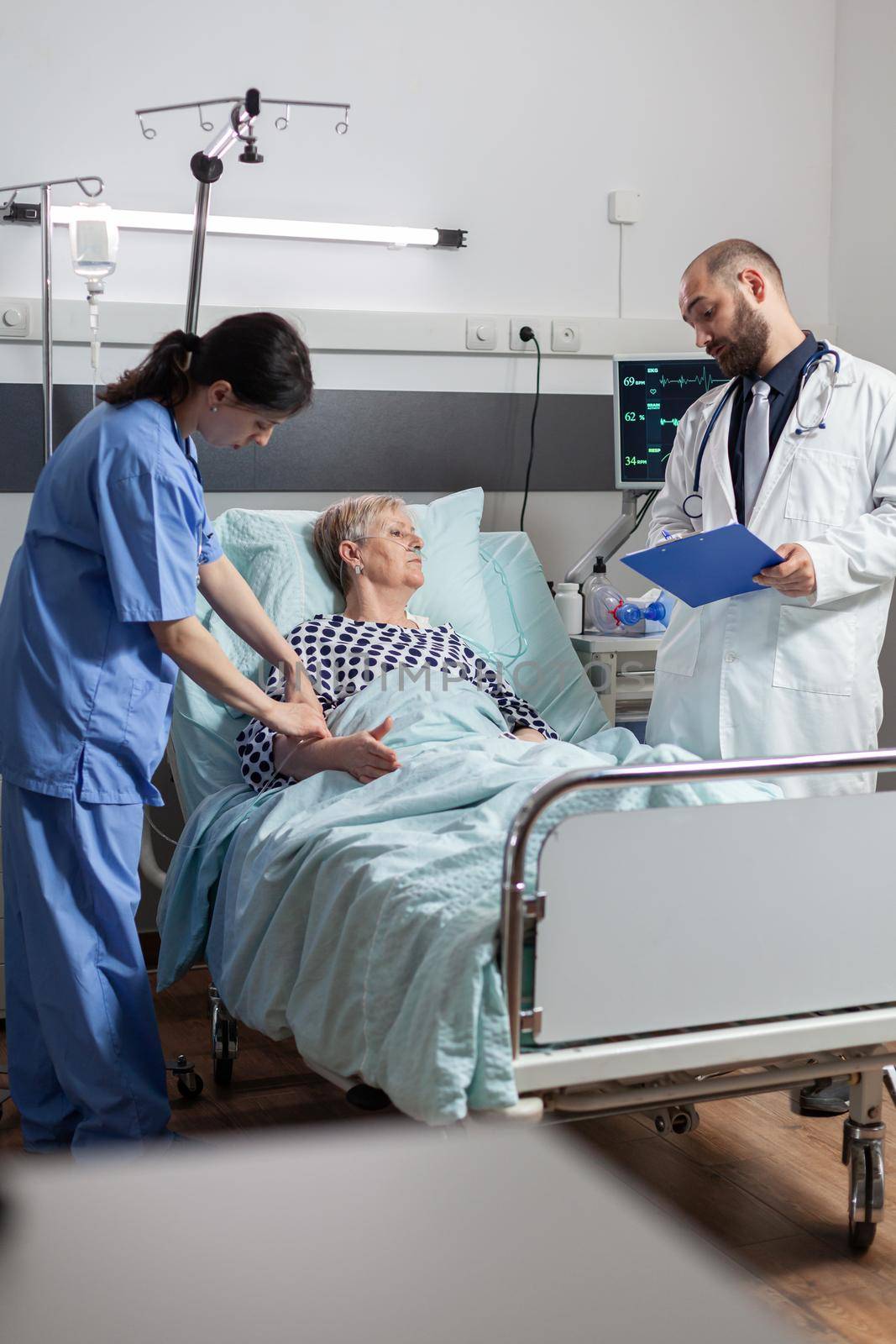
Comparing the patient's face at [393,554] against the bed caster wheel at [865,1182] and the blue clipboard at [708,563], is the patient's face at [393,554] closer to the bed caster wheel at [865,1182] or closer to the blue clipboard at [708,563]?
the blue clipboard at [708,563]

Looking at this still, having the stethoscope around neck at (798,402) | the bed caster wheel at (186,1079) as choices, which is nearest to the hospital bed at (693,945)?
the bed caster wheel at (186,1079)

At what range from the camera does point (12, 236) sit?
9.96 feet

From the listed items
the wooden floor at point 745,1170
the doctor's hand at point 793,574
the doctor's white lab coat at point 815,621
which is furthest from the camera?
the doctor's white lab coat at point 815,621

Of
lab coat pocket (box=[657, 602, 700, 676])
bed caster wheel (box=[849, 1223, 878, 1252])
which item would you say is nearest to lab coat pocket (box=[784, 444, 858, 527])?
lab coat pocket (box=[657, 602, 700, 676])

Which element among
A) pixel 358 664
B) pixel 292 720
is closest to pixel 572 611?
pixel 358 664

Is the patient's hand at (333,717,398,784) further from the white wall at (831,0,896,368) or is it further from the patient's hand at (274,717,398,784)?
the white wall at (831,0,896,368)

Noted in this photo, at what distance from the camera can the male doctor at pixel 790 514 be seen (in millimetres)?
2408

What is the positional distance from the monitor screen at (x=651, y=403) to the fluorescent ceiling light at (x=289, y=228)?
1.90 ft

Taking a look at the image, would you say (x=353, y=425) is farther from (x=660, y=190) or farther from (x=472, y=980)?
(x=472, y=980)

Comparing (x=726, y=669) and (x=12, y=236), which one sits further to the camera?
(x=12, y=236)

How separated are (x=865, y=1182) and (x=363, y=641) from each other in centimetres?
138

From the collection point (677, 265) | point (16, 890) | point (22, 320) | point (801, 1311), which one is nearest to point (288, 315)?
point (22, 320)

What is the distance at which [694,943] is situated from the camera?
166 centimetres

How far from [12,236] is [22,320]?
0.63 feet
